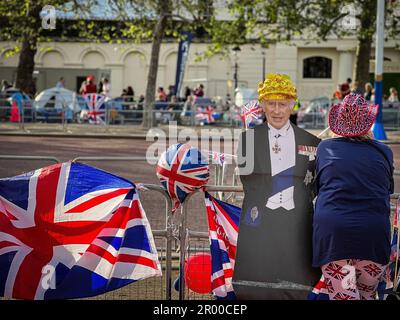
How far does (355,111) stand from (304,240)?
91cm

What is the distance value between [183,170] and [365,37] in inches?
1027

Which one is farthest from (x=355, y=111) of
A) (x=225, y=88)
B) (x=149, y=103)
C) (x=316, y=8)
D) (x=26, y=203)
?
(x=225, y=88)

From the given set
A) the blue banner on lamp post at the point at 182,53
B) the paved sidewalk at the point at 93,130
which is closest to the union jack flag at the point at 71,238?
the paved sidewalk at the point at 93,130

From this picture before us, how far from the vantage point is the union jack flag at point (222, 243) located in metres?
5.80

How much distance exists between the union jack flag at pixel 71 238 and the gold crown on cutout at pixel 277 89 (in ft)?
4.24

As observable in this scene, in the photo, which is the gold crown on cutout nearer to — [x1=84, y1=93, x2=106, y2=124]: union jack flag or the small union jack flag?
the small union jack flag

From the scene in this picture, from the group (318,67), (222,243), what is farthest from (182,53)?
(222,243)

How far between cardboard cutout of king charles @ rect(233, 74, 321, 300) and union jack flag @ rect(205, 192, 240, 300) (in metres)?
0.47

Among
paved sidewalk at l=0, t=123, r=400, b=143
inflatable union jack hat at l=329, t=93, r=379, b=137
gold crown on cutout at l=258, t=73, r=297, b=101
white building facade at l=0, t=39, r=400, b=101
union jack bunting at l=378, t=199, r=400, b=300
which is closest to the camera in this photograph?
inflatable union jack hat at l=329, t=93, r=379, b=137

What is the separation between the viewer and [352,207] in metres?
5.00

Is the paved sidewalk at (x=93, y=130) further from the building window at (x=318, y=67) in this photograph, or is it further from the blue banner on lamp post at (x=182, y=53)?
the building window at (x=318, y=67)

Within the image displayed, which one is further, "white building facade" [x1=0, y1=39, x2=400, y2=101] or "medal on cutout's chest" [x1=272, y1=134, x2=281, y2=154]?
"white building facade" [x1=0, y1=39, x2=400, y2=101]

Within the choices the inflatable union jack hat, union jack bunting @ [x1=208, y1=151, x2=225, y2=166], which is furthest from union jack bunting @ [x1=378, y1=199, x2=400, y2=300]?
union jack bunting @ [x1=208, y1=151, x2=225, y2=166]

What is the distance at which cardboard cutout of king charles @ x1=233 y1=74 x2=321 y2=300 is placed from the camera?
17.1ft
